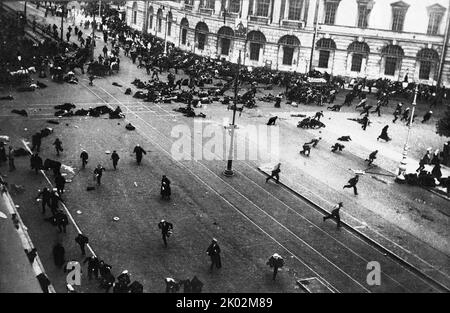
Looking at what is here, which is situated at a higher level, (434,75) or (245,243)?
(434,75)

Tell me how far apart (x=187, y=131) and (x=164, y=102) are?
727 cm

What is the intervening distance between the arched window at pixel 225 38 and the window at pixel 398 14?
17118mm

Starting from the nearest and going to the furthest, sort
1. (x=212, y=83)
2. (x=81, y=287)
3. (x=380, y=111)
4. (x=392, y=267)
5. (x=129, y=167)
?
(x=81, y=287) < (x=392, y=267) < (x=129, y=167) < (x=380, y=111) < (x=212, y=83)

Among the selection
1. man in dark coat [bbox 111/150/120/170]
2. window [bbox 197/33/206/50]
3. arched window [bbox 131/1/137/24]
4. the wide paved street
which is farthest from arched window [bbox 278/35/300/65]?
man in dark coat [bbox 111/150/120/170]

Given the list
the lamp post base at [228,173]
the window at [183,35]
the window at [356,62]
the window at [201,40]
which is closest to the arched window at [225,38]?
the window at [201,40]

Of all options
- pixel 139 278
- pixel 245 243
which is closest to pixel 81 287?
pixel 139 278

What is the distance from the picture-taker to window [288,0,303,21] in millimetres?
54625

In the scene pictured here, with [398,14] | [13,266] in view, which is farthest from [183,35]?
[13,266]

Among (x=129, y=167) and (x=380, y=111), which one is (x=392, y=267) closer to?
(x=129, y=167)

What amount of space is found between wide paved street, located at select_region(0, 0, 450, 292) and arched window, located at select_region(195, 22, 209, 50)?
97.7 feet

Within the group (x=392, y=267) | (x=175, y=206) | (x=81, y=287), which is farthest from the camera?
(x=175, y=206)

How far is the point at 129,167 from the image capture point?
83.3 ft

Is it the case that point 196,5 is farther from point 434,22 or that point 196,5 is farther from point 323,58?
point 434,22
